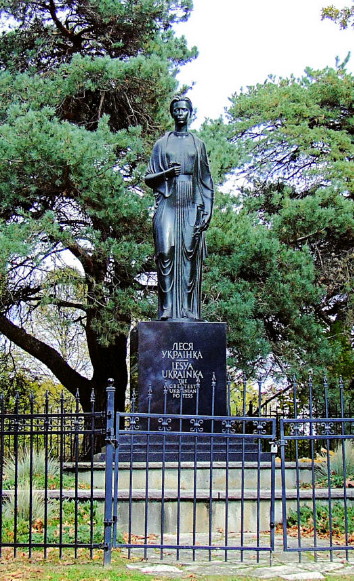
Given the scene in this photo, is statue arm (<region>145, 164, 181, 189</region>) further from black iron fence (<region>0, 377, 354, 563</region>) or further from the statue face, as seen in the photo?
A: black iron fence (<region>0, 377, 354, 563</region>)

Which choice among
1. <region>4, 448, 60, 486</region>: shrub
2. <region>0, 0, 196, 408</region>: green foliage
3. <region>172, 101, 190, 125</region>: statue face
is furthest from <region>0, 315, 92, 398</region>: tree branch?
<region>172, 101, 190, 125</region>: statue face

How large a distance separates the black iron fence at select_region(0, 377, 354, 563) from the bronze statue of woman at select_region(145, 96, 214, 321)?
152 centimetres

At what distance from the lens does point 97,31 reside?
16516 millimetres

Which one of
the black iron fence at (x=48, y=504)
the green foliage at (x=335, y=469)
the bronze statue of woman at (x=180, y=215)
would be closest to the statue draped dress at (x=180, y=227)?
the bronze statue of woman at (x=180, y=215)

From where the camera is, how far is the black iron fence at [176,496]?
6062 millimetres

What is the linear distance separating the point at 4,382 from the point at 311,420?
1261cm

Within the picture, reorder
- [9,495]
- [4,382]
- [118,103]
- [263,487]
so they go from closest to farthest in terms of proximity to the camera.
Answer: [9,495] → [263,487] → [118,103] → [4,382]

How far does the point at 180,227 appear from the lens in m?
9.42

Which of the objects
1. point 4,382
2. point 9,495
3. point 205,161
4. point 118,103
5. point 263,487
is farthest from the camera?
point 4,382

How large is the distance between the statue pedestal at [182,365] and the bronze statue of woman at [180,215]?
14.1 inches

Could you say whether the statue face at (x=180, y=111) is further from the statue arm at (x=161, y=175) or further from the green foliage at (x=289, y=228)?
the green foliage at (x=289, y=228)

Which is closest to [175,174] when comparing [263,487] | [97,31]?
[263,487]

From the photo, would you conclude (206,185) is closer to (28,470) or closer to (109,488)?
(28,470)

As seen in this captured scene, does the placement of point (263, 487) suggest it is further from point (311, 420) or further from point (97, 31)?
point (97, 31)
